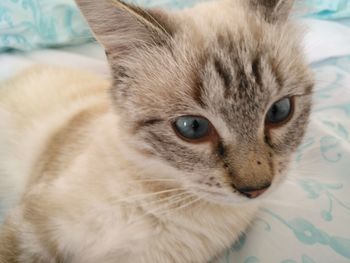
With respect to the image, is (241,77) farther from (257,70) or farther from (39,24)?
(39,24)

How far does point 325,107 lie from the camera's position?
1.78 m

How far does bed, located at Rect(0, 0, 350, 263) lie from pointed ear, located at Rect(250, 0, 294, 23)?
15cm

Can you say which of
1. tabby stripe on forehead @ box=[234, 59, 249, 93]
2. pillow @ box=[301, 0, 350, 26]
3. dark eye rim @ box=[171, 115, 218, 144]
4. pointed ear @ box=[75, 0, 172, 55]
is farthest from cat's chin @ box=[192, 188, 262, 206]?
pillow @ box=[301, 0, 350, 26]

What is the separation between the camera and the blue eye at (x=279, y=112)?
1069mm

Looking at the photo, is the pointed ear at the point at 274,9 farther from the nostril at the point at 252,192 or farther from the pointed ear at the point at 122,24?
the nostril at the point at 252,192

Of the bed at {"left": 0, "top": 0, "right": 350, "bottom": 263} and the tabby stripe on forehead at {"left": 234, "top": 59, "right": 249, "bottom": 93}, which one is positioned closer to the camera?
the tabby stripe on forehead at {"left": 234, "top": 59, "right": 249, "bottom": 93}

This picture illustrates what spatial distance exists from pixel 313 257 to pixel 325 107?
30.7 inches

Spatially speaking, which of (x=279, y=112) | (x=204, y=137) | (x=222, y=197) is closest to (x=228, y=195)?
(x=222, y=197)

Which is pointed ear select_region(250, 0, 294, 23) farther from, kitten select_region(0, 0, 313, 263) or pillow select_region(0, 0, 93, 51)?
pillow select_region(0, 0, 93, 51)

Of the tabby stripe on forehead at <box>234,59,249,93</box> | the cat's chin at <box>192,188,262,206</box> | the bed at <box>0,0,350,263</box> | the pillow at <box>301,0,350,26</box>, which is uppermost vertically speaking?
the tabby stripe on forehead at <box>234,59,249,93</box>

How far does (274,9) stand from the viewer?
115 centimetres

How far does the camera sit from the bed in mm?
1240

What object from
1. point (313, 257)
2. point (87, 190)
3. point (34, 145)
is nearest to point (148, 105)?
point (87, 190)

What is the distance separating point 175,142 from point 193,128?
0.06m
